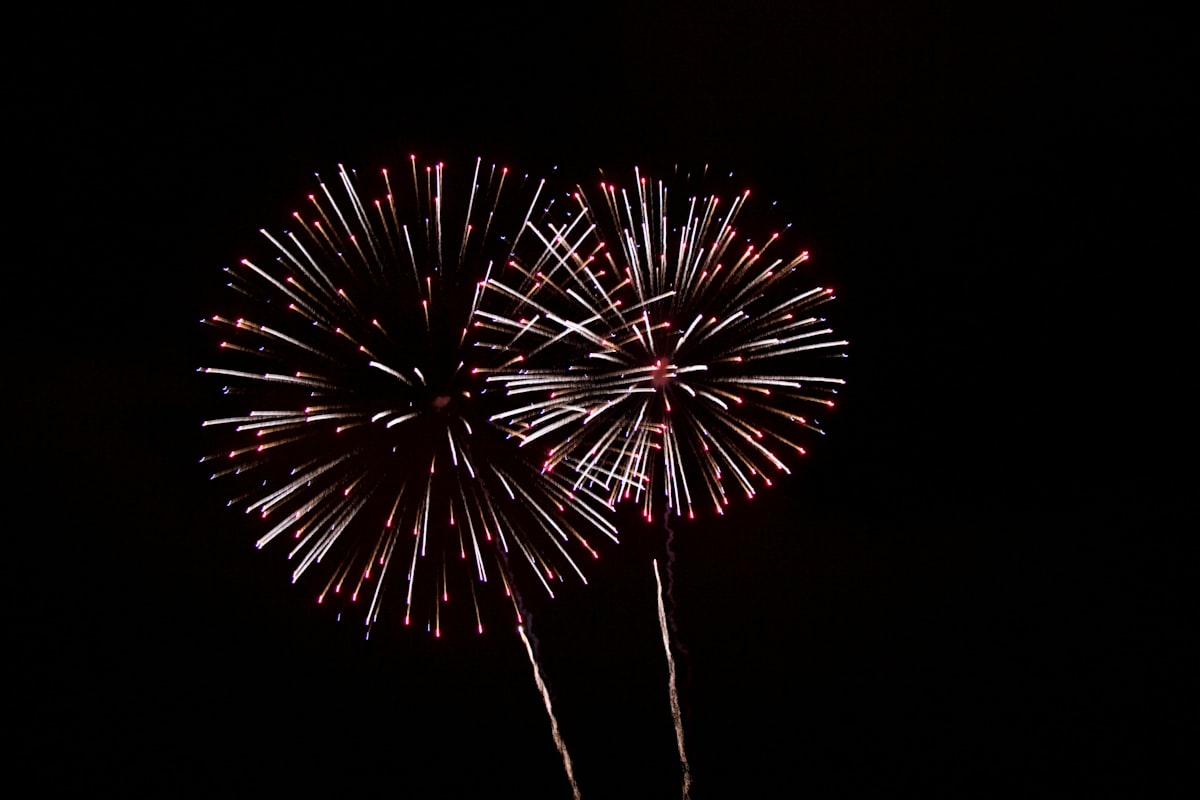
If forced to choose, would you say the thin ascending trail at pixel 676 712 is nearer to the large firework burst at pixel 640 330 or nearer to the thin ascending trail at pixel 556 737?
the thin ascending trail at pixel 556 737

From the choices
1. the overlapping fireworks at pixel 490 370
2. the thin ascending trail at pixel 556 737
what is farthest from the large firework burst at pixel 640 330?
the thin ascending trail at pixel 556 737

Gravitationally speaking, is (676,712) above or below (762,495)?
below

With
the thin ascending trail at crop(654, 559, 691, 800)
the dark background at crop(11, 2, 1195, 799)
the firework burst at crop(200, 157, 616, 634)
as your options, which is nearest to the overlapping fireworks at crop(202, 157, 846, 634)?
the firework burst at crop(200, 157, 616, 634)

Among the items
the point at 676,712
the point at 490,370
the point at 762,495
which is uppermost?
the point at 490,370

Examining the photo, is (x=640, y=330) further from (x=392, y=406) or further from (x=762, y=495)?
(x=762, y=495)

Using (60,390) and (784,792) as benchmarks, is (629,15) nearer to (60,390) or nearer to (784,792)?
(60,390)

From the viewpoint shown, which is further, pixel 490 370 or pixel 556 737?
pixel 556 737

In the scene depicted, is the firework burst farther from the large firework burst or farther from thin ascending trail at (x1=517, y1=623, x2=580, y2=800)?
thin ascending trail at (x1=517, y1=623, x2=580, y2=800)

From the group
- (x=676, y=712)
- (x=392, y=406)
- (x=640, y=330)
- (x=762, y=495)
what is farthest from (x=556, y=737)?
(x=640, y=330)
